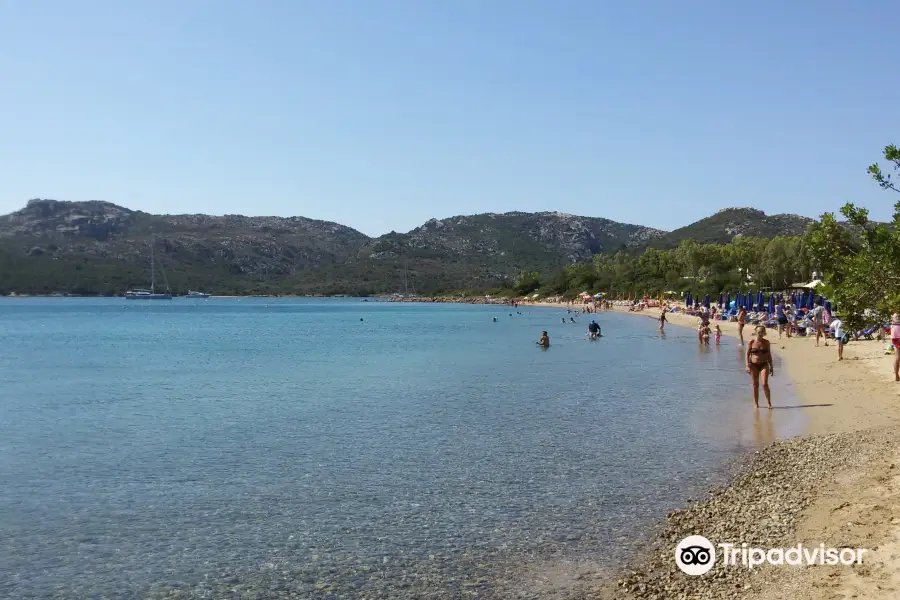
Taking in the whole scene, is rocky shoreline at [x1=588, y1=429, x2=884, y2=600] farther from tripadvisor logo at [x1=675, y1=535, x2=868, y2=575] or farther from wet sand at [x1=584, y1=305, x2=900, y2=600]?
tripadvisor logo at [x1=675, y1=535, x2=868, y2=575]

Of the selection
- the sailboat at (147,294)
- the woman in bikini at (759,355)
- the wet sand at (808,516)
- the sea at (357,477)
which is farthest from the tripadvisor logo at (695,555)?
the sailboat at (147,294)

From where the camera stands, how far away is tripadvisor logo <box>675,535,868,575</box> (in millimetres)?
7250

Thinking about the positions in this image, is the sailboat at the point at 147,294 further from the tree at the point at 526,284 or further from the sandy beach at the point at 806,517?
the sandy beach at the point at 806,517

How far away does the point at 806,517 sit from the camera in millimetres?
8836

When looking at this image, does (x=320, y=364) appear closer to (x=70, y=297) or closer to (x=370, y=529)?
(x=370, y=529)

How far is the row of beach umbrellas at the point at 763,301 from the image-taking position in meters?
48.6

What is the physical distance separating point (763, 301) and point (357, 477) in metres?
53.8

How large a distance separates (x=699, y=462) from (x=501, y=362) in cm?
2277

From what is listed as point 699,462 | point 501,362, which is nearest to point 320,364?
point 501,362

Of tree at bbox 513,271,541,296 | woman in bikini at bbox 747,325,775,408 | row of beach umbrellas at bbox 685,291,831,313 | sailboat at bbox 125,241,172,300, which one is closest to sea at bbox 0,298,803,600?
woman in bikini at bbox 747,325,775,408

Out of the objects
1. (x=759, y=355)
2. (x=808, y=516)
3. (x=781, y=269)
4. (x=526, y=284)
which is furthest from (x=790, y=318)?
(x=526, y=284)

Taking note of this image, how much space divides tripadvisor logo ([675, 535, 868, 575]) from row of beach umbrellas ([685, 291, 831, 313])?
25.8 m

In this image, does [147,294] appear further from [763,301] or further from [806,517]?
[806,517]

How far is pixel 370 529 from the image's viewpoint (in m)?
10.1
